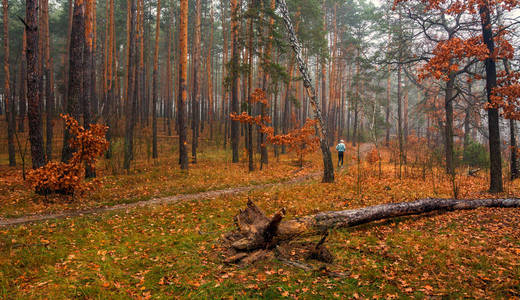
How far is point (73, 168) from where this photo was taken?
908 centimetres

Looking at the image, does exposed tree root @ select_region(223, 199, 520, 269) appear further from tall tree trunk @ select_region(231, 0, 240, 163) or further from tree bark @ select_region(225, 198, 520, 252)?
tall tree trunk @ select_region(231, 0, 240, 163)

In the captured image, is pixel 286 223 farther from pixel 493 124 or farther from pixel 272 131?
pixel 272 131

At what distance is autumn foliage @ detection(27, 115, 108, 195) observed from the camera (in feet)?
28.5

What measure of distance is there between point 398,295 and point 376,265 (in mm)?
846

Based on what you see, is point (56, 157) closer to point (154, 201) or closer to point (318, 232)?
point (154, 201)

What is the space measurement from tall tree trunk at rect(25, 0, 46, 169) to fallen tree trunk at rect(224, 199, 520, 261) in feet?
27.6

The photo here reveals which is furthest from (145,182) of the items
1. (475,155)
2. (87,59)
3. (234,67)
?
(475,155)

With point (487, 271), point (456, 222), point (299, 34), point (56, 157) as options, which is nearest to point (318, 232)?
point (487, 271)

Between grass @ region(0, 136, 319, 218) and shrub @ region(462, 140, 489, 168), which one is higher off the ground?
shrub @ region(462, 140, 489, 168)

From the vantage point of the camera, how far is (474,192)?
33.0 ft

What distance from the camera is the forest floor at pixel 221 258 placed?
158 inches

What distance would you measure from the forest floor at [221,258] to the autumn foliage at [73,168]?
0.54 meters

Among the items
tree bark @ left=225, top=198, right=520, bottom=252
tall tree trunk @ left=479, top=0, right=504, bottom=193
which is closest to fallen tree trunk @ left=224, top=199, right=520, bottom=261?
tree bark @ left=225, top=198, right=520, bottom=252

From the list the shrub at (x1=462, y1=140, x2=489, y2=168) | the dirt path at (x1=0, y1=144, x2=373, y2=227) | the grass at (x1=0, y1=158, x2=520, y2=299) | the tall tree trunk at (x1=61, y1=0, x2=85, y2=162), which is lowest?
the grass at (x1=0, y1=158, x2=520, y2=299)
